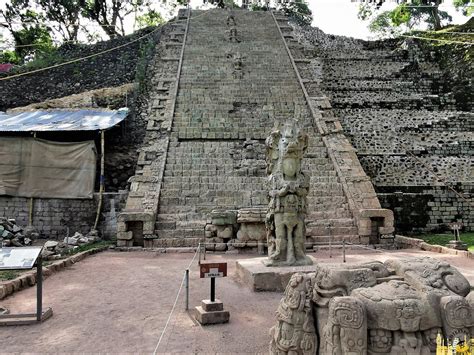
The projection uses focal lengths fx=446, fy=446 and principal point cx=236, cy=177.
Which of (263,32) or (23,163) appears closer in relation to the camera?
(23,163)

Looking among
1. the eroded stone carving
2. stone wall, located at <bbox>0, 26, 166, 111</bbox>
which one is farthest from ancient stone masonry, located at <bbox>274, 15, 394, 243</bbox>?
stone wall, located at <bbox>0, 26, 166, 111</bbox>

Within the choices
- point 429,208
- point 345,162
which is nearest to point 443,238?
point 429,208

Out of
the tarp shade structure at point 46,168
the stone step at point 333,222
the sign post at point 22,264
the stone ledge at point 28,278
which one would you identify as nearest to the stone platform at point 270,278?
the sign post at point 22,264

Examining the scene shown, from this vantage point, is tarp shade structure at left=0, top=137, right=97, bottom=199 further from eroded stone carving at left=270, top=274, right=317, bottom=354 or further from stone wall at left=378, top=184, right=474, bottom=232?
eroded stone carving at left=270, top=274, right=317, bottom=354

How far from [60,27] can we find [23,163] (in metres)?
24.7

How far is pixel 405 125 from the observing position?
57.5 ft

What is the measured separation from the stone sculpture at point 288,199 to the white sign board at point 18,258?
145 inches

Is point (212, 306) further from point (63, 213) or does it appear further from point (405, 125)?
point (405, 125)

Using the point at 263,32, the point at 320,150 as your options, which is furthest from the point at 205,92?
the point at 263,32

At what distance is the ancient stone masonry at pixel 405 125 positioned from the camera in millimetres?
13656

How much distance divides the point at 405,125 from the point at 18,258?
15661 millimetres

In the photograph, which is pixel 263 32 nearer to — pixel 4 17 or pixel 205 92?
pixel 205 92

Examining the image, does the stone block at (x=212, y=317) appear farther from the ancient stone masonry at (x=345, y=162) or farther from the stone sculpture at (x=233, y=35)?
the stone sculpture at (x=233, y=35)

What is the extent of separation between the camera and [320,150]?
1462cm
